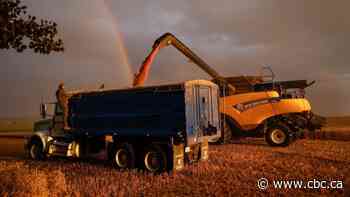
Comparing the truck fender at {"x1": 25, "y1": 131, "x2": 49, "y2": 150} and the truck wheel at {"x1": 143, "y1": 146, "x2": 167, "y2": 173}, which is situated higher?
the truck fender at {"x1": 25, "y1": 131, "x2": 49, "y2": 150}

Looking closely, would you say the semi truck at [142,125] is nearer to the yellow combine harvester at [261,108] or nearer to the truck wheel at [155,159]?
the truck wheel at [155,159]

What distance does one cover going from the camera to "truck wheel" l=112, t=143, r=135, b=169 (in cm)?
1050

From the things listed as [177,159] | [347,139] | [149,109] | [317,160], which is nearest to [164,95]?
[149,109]

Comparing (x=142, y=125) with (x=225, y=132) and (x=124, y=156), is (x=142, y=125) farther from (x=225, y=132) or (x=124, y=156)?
(x=225, y=132)

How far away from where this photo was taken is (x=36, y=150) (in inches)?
533

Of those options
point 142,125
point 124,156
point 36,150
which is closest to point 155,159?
point 142,125

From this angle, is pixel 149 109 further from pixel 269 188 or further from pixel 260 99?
pixel 260 99

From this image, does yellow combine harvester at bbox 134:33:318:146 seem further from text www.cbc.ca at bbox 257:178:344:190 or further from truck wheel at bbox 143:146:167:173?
text www.cbc.ca at bbox 257:178:344:190

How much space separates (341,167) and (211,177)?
453 centimetres

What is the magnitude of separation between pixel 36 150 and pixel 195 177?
26.6ft

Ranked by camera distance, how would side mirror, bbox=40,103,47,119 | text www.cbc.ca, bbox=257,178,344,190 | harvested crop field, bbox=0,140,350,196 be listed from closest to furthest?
1. harvested crop field, bbox=0,140,350,196
2. text www.cbc.ca, bbox=257,178,344,190
3. side mirror, bbox=40,103,47,119

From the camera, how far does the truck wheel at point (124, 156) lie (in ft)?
34.4

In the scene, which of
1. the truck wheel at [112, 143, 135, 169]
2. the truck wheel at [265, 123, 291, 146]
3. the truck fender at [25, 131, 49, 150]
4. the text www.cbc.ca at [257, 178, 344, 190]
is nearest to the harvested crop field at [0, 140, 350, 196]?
the text www.cbc.ca at [257, 178, 344, 190]

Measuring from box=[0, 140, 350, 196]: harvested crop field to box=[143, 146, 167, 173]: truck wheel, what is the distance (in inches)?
20.5
